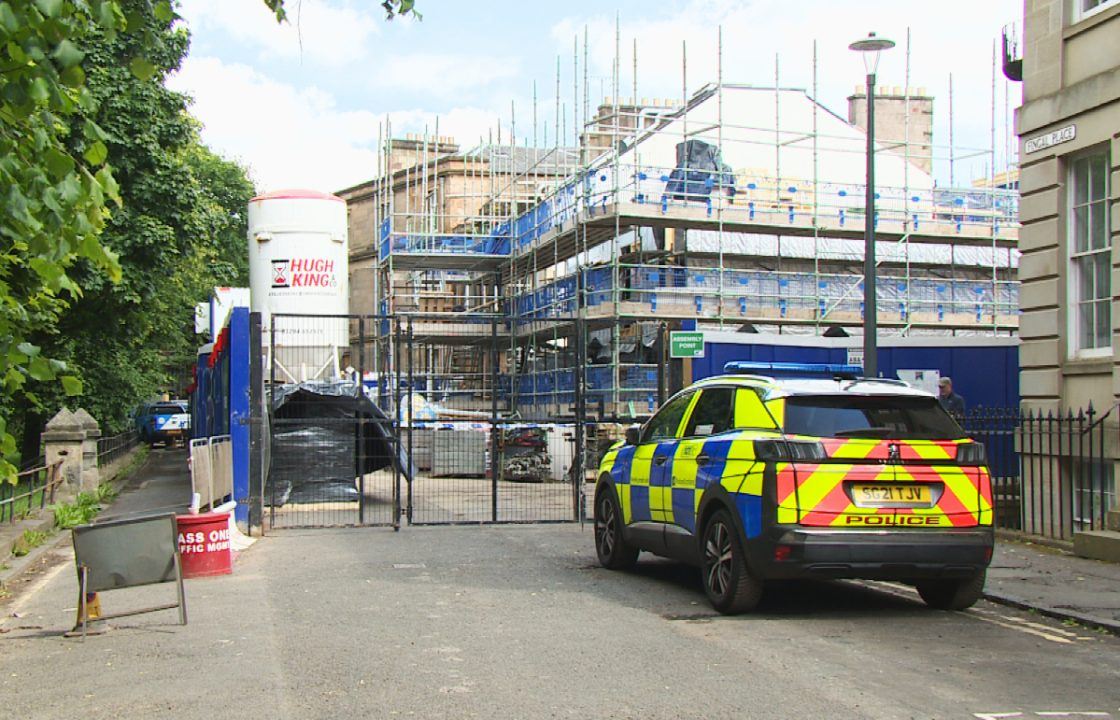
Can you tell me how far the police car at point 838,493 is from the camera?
8242 mm

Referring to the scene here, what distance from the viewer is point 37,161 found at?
550 centimetres

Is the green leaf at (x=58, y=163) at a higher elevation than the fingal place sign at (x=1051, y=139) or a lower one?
lower

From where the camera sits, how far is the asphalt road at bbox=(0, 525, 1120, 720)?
616cm

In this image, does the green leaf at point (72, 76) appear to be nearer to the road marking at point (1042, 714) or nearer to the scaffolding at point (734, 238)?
the road marking at point (1042, 714)

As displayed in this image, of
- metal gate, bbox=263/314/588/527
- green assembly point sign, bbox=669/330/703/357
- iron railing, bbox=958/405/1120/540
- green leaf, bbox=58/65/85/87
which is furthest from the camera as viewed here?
green assembly point sign, bbox=669/330/703/357

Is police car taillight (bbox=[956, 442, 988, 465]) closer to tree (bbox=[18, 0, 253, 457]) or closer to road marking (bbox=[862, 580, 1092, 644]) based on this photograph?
road marking (bbox=[862, 580, 1092, 644])

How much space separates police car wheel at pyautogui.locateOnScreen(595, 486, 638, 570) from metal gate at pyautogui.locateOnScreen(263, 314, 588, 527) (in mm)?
3477

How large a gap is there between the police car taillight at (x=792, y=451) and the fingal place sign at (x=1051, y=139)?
7.32 meters

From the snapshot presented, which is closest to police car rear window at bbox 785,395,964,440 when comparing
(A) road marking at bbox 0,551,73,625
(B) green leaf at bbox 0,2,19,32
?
(B) green leaf at bbox 0,2,19,32

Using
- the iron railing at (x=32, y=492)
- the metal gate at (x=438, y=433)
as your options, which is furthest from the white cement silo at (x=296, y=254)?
the iron railing at (x=32, y=492)

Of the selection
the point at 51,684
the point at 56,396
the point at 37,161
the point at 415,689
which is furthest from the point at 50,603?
the point at 56,396

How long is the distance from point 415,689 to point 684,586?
14.5 feet

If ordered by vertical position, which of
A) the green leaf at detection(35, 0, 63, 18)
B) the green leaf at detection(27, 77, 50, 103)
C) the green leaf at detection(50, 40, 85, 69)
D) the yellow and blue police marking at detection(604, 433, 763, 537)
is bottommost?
the yellow and blue police marking at detection(604, 433, 763, 537)

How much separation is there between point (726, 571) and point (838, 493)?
1.11 m
